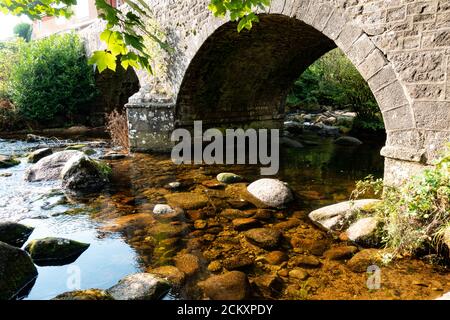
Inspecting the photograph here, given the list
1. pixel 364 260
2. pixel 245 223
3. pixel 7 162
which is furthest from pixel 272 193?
pixel 7 162

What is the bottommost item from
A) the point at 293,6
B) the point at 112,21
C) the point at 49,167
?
the point at 49,167

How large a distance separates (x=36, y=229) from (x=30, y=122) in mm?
10527

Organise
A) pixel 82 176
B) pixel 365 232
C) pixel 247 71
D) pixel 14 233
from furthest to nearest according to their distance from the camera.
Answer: pixel 247 71 < pixel 82 176 < pixel 14 233 < pixel 365 232

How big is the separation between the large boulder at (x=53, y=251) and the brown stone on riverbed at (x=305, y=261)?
2116 millimetres

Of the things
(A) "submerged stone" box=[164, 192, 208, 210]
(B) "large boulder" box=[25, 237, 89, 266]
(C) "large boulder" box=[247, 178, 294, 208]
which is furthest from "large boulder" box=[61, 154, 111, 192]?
(C) "large boulder" box=[247, 178, 294, 208]

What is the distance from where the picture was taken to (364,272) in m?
3.03

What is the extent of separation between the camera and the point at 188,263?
10.6 ft

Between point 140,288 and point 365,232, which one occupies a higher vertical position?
point 365,232

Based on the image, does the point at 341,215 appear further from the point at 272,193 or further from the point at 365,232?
the point at 272,193

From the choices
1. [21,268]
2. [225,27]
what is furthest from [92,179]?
[225,27]

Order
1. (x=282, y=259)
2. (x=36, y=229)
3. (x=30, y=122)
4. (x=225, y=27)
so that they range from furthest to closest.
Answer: (x=30, y=122), (x=225, y=27), (x=36, y=229), (x=282, y=259)

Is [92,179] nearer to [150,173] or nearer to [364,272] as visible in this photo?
[150,173]

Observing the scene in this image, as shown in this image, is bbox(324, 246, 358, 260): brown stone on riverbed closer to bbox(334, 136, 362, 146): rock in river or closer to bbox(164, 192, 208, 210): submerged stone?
bbox(164, 192, 208, 210): submerged stone

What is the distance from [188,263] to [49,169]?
4.29m
